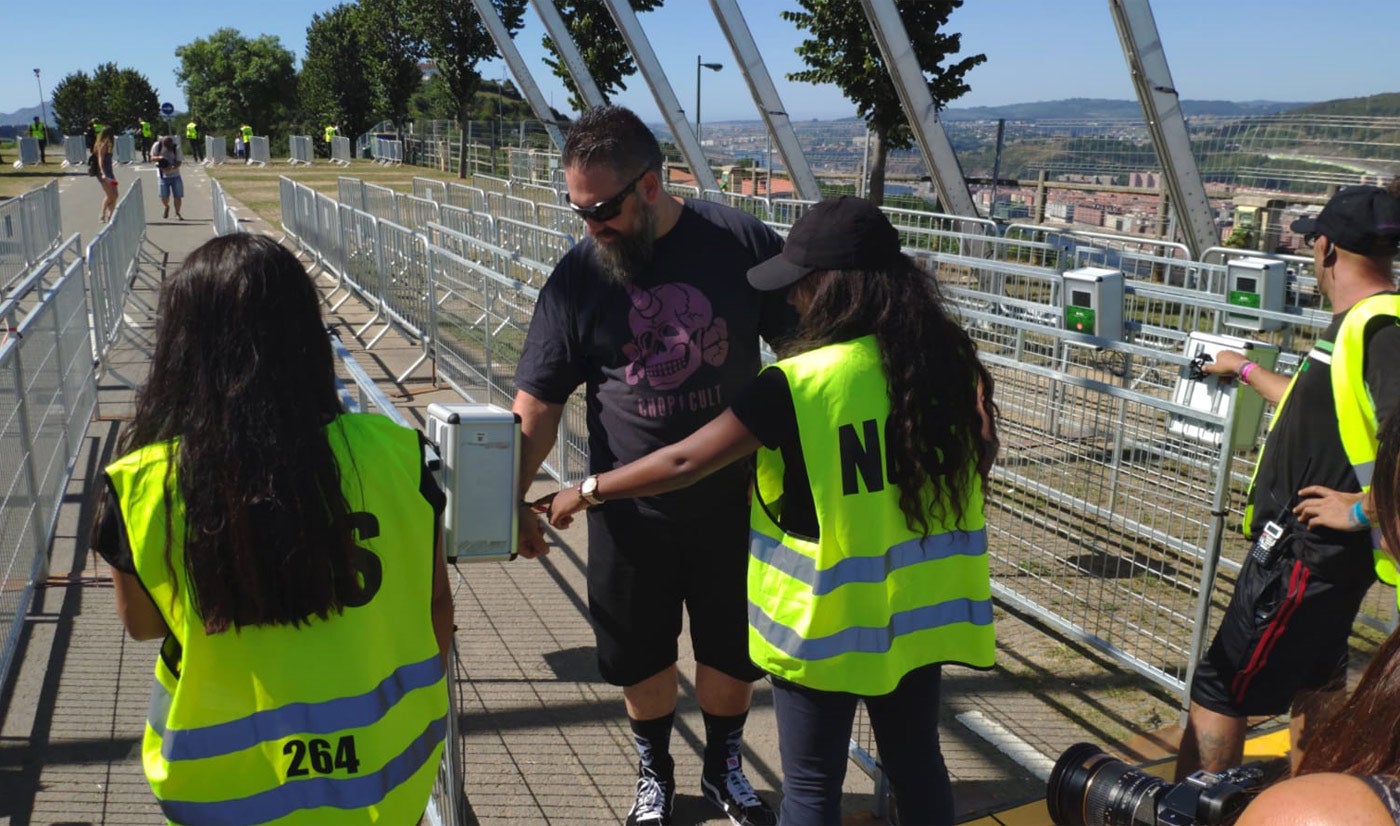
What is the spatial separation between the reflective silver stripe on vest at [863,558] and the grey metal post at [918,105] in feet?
31.3

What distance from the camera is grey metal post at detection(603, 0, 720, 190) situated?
1565 centimetres

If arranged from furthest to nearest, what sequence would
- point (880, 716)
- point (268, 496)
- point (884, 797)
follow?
1. point (884, 797)
2. point (880, 716)
3. point (268, 496)

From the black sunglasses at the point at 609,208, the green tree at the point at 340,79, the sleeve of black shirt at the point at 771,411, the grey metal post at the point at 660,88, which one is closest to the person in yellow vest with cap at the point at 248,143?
the green tree at the point at 340,79

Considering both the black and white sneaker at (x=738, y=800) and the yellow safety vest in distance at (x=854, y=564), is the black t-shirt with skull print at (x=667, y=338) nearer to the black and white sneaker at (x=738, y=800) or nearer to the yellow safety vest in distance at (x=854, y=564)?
the yellow safety vest in distance at (x=854, y=564)

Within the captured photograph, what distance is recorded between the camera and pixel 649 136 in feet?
9.71

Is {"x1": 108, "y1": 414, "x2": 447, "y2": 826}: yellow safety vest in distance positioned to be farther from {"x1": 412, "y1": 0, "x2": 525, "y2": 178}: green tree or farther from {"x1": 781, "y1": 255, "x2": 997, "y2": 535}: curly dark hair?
{"x1": 412, "y1": 0, "x2": 525, "y2": 178}: green tree

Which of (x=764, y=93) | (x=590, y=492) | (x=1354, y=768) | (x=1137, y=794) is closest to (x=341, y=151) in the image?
(x=764, y=93)

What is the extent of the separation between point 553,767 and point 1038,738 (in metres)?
1.72

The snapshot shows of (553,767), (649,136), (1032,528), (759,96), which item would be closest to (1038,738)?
(1032,528)

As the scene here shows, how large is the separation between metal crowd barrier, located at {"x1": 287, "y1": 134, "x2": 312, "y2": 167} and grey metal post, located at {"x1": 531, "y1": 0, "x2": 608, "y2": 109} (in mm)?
30665

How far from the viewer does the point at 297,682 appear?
6.14 ft

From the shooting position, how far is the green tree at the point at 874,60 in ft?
65.9

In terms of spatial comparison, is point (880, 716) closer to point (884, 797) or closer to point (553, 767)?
point (884, 797)

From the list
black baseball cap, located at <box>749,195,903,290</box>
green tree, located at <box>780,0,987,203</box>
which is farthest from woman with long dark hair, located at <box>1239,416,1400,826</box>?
green tree, located at <box>780,0,987,203</box>
